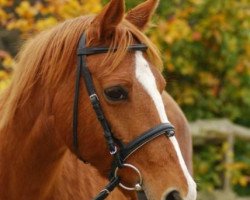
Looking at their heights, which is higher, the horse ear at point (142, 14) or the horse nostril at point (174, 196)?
the horse ear at point (142, 14)

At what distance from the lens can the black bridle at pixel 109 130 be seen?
132 inches

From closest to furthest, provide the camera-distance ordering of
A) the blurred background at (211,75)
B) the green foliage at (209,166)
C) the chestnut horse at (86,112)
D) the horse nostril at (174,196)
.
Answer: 1. the horse nostril at (174,196)
2. the chestnut horse at (86,112)
3. the blurred background at (211,75)
4. the green foliage at (209,166)

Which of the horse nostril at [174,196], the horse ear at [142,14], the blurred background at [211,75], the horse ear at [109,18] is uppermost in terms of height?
the horse ear at [109,18]

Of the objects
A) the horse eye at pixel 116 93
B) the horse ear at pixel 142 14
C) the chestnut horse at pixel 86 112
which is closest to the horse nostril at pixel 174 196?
the chestnut horse at pixel 86 112

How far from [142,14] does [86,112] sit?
61cm

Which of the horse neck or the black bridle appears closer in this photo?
the black bridle

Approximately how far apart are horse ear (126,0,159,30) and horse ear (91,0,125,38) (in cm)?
26

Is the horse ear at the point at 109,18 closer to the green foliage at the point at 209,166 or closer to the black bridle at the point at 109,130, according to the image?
the black bridle at the point at 109,130

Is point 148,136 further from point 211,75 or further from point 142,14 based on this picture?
point 211,75

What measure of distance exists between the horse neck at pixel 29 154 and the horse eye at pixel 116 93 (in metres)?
0.36

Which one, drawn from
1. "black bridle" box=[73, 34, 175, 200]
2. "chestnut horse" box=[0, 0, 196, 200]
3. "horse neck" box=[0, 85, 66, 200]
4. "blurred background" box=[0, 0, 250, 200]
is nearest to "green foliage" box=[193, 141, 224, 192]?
"blurred background" box=[0, 0, 250, 200]

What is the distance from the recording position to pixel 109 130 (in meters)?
3.44

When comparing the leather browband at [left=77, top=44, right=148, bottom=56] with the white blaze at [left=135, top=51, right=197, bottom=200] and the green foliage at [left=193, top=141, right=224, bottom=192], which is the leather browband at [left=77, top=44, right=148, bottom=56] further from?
the green foliage at [left=193, top=141, right=224, bottom=192]

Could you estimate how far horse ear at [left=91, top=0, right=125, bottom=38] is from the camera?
136 inches
